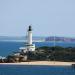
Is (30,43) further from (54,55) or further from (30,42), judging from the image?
(54,55)

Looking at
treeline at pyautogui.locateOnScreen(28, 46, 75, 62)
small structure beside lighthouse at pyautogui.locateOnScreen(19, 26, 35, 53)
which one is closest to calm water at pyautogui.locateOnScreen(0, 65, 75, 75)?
treeline at pyautogui.locateOnScreen(28, 46, 75, 62)

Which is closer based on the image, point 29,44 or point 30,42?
Answer: point 29,44

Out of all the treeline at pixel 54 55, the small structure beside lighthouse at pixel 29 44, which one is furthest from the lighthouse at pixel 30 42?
the treeline at pixel 54 55

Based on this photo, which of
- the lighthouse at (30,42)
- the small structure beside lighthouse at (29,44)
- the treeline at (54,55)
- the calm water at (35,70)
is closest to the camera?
the calm water at (35,70)

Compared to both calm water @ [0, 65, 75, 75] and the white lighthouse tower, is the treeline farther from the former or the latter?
calm water @ [0, 65, 75, 75]

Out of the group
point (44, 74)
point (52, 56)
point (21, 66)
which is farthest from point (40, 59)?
point (44, 74)

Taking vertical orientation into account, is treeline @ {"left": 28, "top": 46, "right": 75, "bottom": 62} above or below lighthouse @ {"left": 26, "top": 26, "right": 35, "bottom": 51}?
A: below

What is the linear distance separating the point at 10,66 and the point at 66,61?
9994 mm

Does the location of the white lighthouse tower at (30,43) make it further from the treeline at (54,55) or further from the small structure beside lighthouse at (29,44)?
the treeline at (54,55)

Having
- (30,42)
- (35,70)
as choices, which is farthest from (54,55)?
(35,70)

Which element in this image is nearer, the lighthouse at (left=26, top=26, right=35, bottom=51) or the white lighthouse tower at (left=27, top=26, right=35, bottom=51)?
the white lighthouse tower at (left=27, top=26, right=35, bottom=51)

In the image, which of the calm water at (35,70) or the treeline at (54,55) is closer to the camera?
the calm water at (35,70)

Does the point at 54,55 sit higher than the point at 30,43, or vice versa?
the point at 30,43

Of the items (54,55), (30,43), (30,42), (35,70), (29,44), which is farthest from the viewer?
(30,42)
